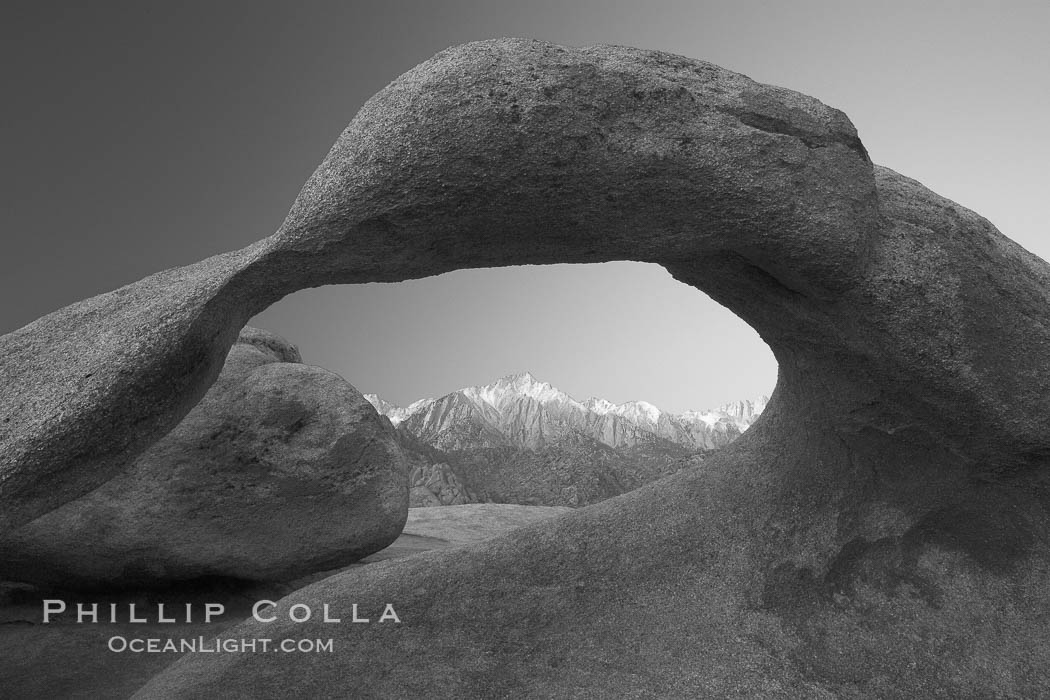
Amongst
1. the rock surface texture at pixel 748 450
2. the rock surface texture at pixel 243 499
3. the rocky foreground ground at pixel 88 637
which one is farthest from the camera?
the rock surface texture at pixel 243 499

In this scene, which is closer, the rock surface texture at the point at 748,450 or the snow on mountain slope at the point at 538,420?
the rock surface texture at the point at 748,450

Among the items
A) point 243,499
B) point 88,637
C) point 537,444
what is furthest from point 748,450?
point 537,444

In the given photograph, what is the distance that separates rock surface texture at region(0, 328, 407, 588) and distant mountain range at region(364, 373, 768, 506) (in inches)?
92.7

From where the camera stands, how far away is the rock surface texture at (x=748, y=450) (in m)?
3.33

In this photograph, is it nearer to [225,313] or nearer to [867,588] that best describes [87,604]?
[225,313]

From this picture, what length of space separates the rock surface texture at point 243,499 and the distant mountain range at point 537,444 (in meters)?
2.35

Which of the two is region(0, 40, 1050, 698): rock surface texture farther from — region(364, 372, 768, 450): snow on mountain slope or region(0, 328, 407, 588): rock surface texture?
region(364, 372, 768, 450): snow on mountain slope

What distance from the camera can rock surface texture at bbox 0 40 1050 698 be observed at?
333cm

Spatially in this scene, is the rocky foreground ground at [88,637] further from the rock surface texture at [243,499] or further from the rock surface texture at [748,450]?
the rock surface texture at [748,450]

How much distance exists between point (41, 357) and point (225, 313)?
3.77ft

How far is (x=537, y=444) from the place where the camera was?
Result: 25938 millimetres

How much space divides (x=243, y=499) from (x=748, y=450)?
524 cm

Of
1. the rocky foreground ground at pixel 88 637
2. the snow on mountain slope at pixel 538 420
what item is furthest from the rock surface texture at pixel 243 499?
the snow on mountain slope at pixel 538 420

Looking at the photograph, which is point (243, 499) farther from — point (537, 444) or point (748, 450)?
point (537, 444)
